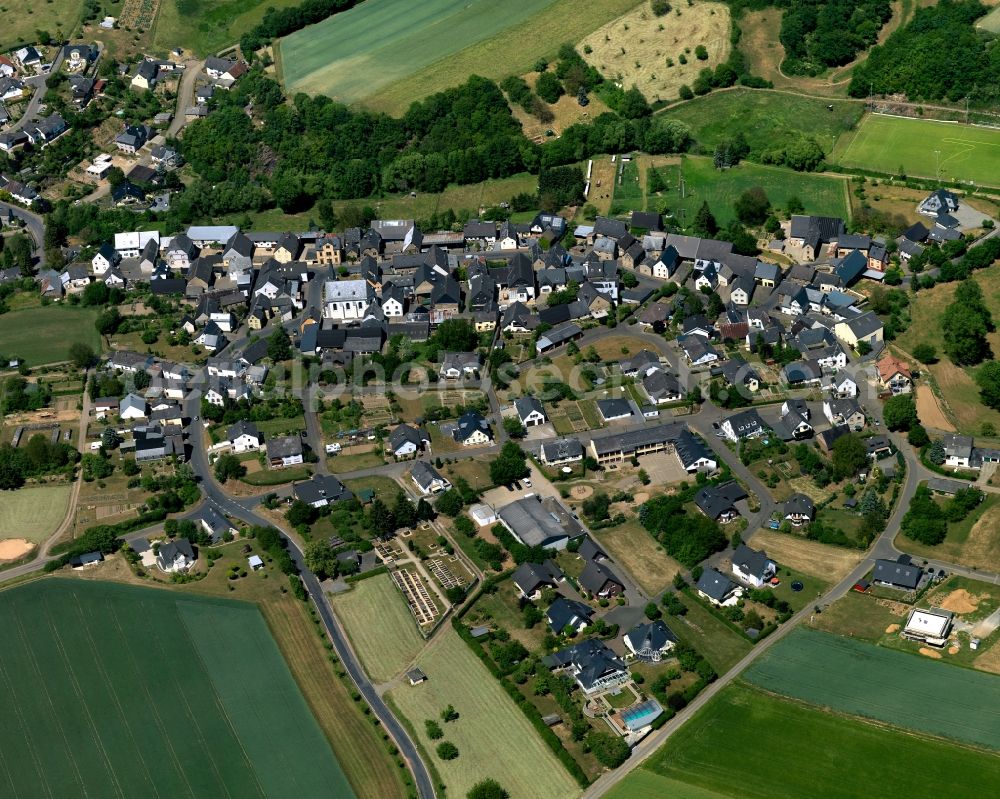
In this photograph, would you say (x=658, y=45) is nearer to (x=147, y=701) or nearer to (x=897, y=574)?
(x=897, y=574)

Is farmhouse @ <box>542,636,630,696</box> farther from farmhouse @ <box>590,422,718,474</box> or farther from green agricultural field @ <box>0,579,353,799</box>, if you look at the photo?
farmhouse @ <box>590,422,718,474</box>

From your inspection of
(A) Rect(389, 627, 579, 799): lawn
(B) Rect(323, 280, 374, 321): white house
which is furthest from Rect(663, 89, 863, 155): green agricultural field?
(A) Rect(389, 627, 579, 799): lawn

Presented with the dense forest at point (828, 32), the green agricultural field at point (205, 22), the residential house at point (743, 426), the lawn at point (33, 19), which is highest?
the lawn at point (33, 19)

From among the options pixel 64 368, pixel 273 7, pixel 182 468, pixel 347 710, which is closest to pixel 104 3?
pixel 273 7

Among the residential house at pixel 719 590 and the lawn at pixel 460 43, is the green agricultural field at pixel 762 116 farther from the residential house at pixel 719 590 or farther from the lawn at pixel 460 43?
the residential house at pixel 719 590

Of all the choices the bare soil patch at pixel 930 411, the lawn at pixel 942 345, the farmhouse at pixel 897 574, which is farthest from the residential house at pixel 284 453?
the lawn at pixel 942 345

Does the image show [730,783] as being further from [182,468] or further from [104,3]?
[104,3]

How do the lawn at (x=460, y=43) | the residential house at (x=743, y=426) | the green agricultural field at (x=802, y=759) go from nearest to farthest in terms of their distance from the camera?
the green agricultural field at (x=802, y=759) < the residential house at (x=743, y=426) < the lawn at (x=460, y=43)
